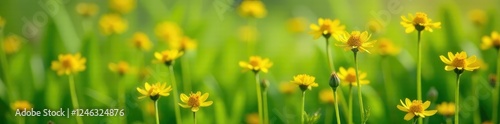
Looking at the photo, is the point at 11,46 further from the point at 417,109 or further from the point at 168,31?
the point at 417,109

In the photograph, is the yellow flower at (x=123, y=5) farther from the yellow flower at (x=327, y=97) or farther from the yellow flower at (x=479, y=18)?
the yellow flower at (x=479, y=18)

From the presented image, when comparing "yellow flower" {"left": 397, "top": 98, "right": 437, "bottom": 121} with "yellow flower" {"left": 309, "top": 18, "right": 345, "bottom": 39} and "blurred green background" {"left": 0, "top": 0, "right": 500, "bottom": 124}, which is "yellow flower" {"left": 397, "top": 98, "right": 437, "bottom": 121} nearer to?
"yellow flower" {"left": 309, "top": 18, "right": 345, "bottom": 39}

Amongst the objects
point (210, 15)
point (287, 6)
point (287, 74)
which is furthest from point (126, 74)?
point (287, 6)

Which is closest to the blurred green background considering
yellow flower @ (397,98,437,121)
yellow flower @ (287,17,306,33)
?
yellow flower @ (287,17,306,33)

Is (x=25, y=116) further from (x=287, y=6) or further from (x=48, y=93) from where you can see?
(x=287, y=6)

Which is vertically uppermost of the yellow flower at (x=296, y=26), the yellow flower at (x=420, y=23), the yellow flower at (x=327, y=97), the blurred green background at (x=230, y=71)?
the yellow flower at (x=296, y=26)

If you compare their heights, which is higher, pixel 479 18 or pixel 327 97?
pixel 479 18

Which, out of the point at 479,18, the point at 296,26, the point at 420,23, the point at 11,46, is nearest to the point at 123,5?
the point at 11,46

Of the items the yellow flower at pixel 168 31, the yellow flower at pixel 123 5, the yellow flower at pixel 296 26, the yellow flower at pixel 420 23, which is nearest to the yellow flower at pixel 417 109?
the yellow flower at pixel 420 23

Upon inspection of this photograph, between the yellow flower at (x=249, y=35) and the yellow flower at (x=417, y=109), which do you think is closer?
the yellow flower at (x=417, y=109)
